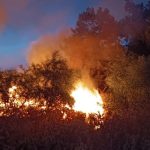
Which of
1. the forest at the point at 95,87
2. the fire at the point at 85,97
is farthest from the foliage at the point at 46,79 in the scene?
the fire at the point at 85,97

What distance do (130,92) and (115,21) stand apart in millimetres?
17945

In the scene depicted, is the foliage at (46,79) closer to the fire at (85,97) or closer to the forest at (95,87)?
the forest at (95,87)

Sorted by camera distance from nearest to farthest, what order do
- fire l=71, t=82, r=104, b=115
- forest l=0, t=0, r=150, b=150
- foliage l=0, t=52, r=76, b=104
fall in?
forest l=0, t=0, r=150, b=150 → foliage l=0, t=52, r=76, b=104 → fire l=71, t=82, r=104, b=115

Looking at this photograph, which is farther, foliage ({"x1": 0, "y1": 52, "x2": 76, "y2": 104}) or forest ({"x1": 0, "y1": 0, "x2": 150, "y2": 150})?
foliage ({"x1": 0, "y1": 52, "x2": 76, "y2": 104})

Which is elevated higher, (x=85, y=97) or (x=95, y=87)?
(x=95, y=87)

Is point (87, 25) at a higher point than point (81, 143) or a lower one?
higher

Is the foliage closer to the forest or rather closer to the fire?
the forest

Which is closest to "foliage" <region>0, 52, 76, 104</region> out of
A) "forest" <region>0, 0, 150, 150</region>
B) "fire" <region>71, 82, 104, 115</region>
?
"forest" <region>0, 0, 150, 150</region>

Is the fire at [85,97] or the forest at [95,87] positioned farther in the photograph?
the fire at [85,97]

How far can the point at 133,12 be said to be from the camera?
159 ft

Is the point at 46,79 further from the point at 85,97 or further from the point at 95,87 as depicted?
the point at 95,87

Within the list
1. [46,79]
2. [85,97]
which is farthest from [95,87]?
[46,79]

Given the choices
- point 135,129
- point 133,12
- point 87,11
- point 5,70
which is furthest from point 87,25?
point 135,129

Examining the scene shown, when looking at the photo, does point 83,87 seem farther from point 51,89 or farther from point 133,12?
point 133,12
